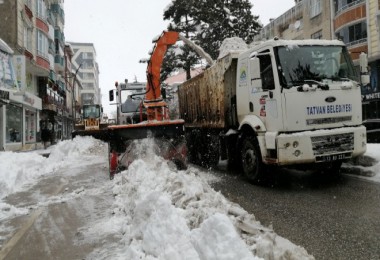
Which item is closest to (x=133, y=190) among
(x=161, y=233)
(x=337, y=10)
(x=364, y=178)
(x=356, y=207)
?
(x=161, y=233)

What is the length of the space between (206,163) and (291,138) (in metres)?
5.04

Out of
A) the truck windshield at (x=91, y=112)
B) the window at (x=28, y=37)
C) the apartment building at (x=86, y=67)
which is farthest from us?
the apartment building at (x=86, y=67)

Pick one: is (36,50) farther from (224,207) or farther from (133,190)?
(224,207)

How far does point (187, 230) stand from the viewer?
389cm

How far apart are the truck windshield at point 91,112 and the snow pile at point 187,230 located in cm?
2990

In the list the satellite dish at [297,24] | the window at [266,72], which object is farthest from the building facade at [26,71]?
the satellite dish at [297,24]

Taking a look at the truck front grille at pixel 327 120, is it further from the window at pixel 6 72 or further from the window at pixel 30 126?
the window at pixel 30 126

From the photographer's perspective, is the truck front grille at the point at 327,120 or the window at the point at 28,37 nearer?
the truck front grille at the point at 327,120

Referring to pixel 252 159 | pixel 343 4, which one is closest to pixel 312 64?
pixel 252 159

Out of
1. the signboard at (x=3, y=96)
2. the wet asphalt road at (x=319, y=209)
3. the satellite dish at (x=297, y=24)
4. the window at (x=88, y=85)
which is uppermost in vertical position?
the window at (x=88, y=85)

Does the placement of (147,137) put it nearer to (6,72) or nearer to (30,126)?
(6,72)

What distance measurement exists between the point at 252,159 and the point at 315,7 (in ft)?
85.7

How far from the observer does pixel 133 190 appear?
6863 mm

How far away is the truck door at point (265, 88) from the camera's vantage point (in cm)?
737
